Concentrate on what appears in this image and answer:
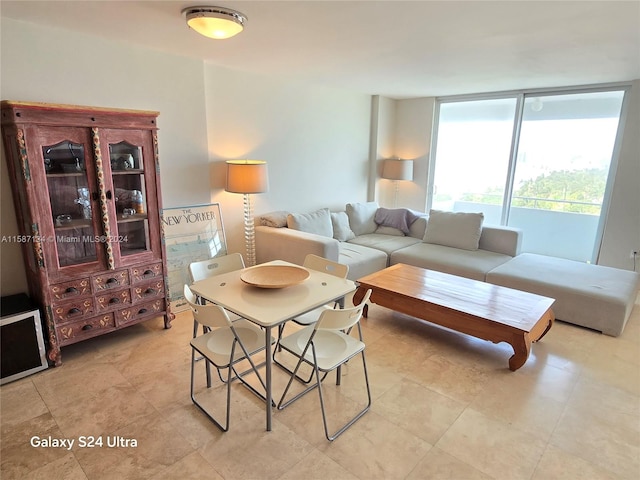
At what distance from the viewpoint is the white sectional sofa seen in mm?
3150

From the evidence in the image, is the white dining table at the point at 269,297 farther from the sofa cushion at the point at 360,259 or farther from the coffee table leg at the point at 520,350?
the sofa cushion at the point at 360,259

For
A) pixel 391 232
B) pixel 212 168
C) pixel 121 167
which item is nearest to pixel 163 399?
pixel 121 167

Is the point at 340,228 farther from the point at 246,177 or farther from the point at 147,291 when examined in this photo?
the point at 147,291

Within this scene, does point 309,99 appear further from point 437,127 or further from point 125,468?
point 125,468

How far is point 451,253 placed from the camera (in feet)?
13.7

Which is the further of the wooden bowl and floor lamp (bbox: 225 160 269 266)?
floor lamp (bbox: 225 160 269 266)

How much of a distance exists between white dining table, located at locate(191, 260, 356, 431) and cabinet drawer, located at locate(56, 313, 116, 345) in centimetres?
98

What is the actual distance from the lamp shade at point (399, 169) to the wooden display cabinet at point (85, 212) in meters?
3.64

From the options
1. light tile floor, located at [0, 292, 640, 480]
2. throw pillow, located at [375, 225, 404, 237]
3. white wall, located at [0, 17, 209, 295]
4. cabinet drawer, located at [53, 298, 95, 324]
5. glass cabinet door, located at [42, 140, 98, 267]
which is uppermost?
white wall, located at [0, 17, 209, 295]

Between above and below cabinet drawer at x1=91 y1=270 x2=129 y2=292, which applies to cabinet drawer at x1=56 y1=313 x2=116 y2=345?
below

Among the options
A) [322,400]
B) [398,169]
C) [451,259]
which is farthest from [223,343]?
[398,169]

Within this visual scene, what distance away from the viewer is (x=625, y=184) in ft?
13.4

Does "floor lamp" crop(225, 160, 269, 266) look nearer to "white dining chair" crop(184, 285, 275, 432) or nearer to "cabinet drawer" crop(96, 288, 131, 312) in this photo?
"cabinet drawer" crop(96, 288, 131, 312)

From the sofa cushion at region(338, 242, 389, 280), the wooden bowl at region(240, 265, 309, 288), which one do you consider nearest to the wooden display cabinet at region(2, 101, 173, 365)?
the wooden bowl at region(240, 265, 309, 288)
